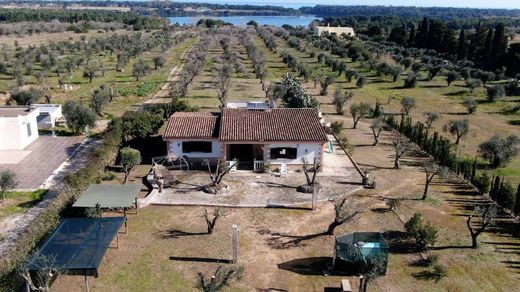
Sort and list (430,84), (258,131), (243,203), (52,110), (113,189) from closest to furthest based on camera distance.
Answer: (113,189) → (243,203) → (258,131) → (52,110) → (430,84)

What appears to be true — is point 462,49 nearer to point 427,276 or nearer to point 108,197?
point 427,276

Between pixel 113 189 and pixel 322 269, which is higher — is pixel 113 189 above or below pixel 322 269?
above

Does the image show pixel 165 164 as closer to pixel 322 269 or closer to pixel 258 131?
pixel 258 131

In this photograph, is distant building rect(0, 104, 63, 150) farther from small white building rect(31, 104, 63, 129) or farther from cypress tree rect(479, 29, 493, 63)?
cypress tree rect(479, 29, 493, 63)

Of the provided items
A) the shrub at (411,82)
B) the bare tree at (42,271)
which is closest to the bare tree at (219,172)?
the bare tree at (42,271)

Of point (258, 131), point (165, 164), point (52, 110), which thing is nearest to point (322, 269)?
point (258, 131)

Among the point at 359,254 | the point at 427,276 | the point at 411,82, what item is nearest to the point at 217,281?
the point at 359,254

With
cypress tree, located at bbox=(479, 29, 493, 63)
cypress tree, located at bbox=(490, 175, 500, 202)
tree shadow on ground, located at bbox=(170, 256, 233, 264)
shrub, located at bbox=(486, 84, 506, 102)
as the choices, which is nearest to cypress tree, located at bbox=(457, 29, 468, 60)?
cypress tree, located at bbox=(479, 29, 493, 63)
